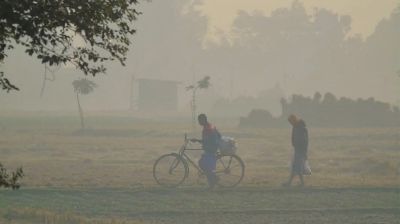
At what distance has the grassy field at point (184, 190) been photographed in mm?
12547

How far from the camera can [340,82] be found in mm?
118312

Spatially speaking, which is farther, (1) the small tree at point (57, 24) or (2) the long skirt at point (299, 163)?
(2) the long skirt at point (299, 163)

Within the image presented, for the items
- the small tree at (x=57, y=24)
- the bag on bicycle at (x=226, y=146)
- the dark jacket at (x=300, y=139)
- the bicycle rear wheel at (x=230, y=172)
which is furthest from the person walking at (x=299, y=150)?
the small tree at (x=57, y=24)

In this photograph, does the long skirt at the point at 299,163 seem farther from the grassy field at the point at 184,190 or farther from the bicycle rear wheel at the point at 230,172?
the bicycle rear wheel at the point at 230,172

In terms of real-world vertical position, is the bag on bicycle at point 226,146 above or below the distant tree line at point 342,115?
below

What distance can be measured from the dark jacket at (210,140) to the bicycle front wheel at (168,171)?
0.64 meters

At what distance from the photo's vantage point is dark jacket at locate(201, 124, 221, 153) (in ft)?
51.4

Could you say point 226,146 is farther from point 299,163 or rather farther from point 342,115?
point 342,115

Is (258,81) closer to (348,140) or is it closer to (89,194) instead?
(348,140)

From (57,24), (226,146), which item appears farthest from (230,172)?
(57,24)

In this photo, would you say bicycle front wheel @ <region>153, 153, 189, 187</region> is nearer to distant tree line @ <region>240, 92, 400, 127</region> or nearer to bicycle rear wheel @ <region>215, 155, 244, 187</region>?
bicycle rear wheel @ <region>215, 155, 244, 187</region>

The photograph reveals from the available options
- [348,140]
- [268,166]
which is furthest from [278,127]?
[268,166]

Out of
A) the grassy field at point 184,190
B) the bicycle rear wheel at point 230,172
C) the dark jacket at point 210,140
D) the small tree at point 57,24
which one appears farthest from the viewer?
the bicycle rear wheel at point 230,172

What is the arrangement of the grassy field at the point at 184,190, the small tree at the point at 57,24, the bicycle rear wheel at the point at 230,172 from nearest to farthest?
the small tree at the point at 57,24
the grassy field at the point at 184,190
the bicycle rear wheel at the point at 230,172
